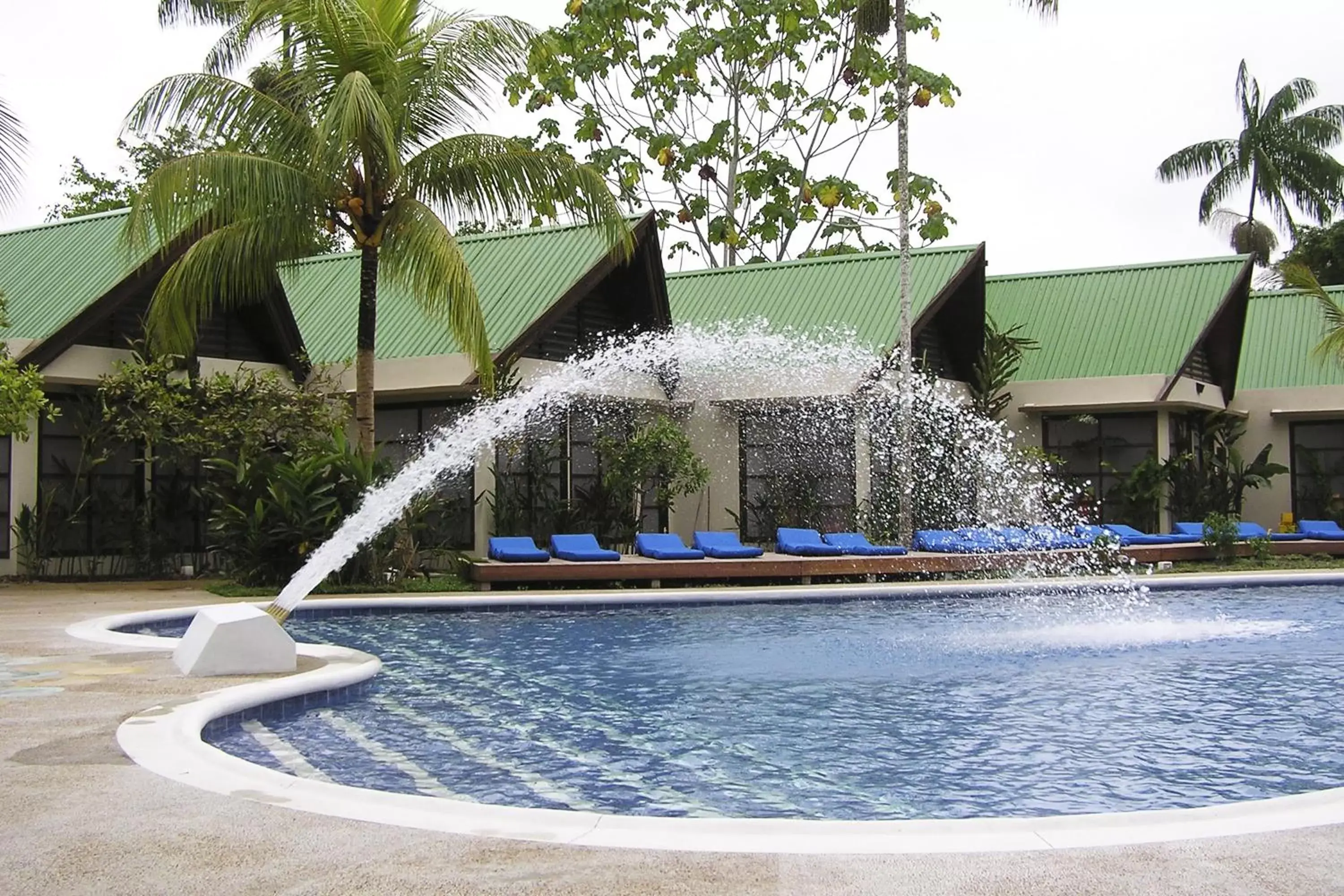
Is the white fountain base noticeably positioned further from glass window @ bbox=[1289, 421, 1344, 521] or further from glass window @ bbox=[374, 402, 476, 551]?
glass window @ bbox=[1289, 421, 1344, 521]

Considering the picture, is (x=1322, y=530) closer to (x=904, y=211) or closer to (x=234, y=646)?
(x=904, y=211)

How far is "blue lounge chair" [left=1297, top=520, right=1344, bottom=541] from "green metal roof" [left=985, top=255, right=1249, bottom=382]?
11.8ft

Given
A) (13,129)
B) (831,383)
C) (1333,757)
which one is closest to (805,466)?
(831,383)

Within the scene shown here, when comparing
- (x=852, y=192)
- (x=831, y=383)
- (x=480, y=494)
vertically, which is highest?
(x=852, y=192)

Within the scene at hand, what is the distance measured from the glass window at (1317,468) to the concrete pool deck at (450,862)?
24.4 metres

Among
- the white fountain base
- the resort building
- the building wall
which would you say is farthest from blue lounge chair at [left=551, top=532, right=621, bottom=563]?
the building wall

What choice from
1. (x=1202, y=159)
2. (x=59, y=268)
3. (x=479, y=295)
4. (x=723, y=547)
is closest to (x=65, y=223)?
(x=59, y=268)

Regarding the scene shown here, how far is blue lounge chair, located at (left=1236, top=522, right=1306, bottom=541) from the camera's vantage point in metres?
23.4

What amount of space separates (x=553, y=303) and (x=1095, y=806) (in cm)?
1539

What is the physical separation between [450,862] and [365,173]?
13406 mm

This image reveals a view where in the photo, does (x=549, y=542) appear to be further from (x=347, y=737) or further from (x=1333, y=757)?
(x=1333, y=757)

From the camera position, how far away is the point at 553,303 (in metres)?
21.1

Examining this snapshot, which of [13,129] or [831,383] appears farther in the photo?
[831,383]

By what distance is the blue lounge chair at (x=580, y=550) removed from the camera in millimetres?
18797
